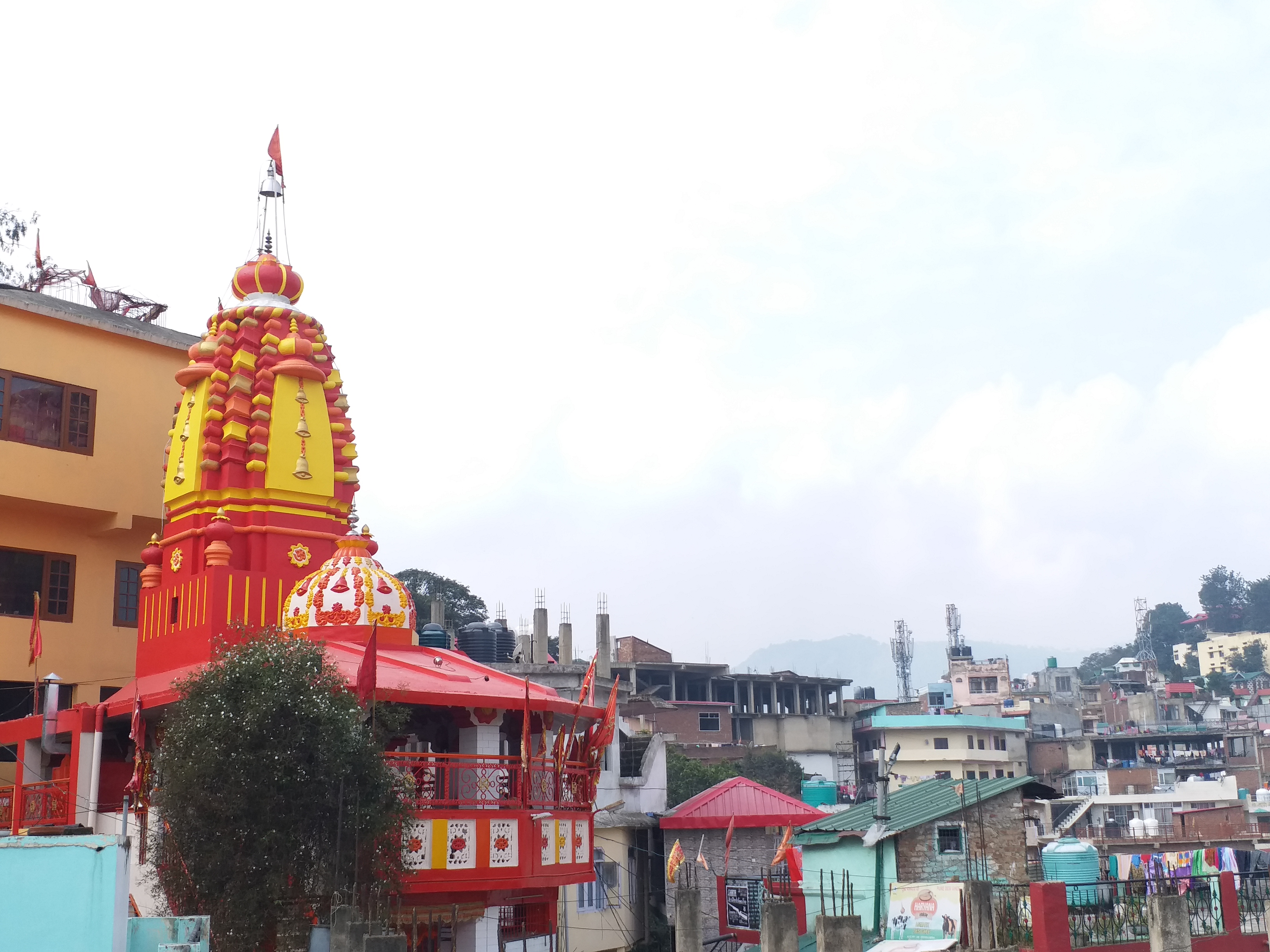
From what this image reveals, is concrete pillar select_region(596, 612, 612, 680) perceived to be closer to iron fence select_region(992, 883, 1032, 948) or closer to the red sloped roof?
the red sloped roof

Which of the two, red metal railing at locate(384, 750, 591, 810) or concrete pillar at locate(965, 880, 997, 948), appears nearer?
red metal railing at locate(384, 750, 591, 810)

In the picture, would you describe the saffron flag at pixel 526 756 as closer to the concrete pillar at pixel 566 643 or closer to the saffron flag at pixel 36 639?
the saffron flag at pixel 36 639

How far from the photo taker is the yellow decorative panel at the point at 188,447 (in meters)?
29.5

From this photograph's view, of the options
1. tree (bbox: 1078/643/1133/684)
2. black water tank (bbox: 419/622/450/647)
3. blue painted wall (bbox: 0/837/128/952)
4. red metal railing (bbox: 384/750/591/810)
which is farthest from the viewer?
tree (bbox: 1078/643/1133/684)

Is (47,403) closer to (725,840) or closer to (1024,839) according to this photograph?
(725,840)

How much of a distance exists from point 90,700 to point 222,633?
8.25 meters

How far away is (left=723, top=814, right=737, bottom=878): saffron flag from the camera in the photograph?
3822 cm

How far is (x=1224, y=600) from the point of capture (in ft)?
604

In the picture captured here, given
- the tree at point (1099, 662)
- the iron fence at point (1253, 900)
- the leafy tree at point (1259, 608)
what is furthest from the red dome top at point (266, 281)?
the leafy tree at point (1259, 608)

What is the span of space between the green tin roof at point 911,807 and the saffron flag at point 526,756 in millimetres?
11290

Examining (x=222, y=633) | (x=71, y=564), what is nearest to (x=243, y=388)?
(x=222, y=633)

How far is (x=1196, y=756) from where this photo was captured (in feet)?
288

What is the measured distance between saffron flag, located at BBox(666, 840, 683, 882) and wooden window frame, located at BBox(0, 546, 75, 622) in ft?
56.4

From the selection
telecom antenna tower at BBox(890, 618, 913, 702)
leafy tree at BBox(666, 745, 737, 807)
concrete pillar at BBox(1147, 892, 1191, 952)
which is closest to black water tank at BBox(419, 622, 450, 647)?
concrete pillar at BBox(1147, 892, 1191, 952)
